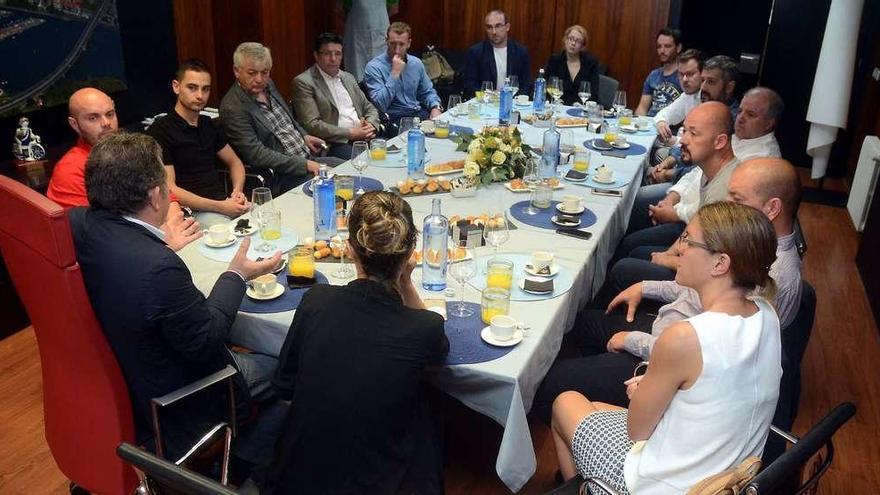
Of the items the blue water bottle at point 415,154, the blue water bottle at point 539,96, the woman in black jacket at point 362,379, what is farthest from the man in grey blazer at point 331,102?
the woman in black jacket at point 362,379

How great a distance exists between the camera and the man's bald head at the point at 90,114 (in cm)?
297

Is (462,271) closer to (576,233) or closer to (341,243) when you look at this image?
(341,243)

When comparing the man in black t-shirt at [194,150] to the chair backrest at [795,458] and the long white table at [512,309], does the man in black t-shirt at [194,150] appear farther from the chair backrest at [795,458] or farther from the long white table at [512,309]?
the chair backrest at [795,458]

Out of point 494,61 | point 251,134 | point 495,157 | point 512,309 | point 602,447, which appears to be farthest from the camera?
point 494,61

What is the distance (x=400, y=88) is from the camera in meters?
5.58

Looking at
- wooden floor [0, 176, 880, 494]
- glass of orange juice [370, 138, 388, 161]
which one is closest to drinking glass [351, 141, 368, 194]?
glass of orange juice [370, 138, 388, 161]

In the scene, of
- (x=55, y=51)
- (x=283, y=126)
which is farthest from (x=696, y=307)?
(x=55, y=51)

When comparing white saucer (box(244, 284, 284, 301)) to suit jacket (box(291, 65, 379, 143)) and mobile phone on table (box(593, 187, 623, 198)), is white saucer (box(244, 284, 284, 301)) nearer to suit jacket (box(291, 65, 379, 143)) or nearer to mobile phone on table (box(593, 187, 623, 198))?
mobile phone on table (box(593, 187, 623, 198))

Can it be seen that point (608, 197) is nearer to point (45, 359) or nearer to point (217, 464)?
point (217, 464)

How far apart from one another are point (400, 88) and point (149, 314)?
4030 mm

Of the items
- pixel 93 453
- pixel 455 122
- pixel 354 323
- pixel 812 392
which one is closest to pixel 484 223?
pixel 354 323

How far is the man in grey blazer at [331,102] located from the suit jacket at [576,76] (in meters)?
1.91

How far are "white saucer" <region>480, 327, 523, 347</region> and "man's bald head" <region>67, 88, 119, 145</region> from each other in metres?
1.93

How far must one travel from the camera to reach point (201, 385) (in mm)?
1947
